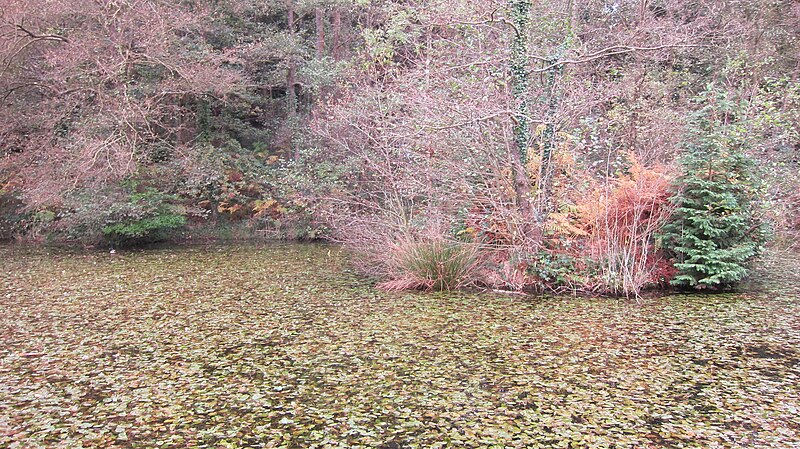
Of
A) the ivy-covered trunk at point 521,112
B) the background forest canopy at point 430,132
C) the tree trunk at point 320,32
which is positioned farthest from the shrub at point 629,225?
the tree trunk at point 320,32

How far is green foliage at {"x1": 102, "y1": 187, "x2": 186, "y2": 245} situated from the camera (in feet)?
41.3

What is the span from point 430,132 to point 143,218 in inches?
305

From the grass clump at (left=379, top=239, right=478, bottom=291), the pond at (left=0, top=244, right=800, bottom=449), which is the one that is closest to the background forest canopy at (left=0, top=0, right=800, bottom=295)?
the grass clump at (left=379, top=239, right=478, bottom=291)

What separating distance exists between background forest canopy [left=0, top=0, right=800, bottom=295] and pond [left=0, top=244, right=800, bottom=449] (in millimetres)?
968

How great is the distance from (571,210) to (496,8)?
107 inches

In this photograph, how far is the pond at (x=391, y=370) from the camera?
3.47m

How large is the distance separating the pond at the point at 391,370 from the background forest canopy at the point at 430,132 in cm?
97

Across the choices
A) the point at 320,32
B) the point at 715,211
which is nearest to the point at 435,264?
the point at 715,211

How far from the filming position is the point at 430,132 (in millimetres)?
8039

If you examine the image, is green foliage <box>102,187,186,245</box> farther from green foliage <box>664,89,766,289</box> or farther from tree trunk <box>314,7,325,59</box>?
green foliage <box>664,89,766,289</box>

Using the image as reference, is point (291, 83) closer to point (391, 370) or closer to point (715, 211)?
point (715, 211)

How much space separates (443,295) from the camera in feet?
24.8

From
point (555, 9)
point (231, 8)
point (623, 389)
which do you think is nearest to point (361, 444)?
point (623, 389)

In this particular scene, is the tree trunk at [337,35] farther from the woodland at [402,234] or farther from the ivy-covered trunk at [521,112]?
the ivy-covered trunk at [521,112]
